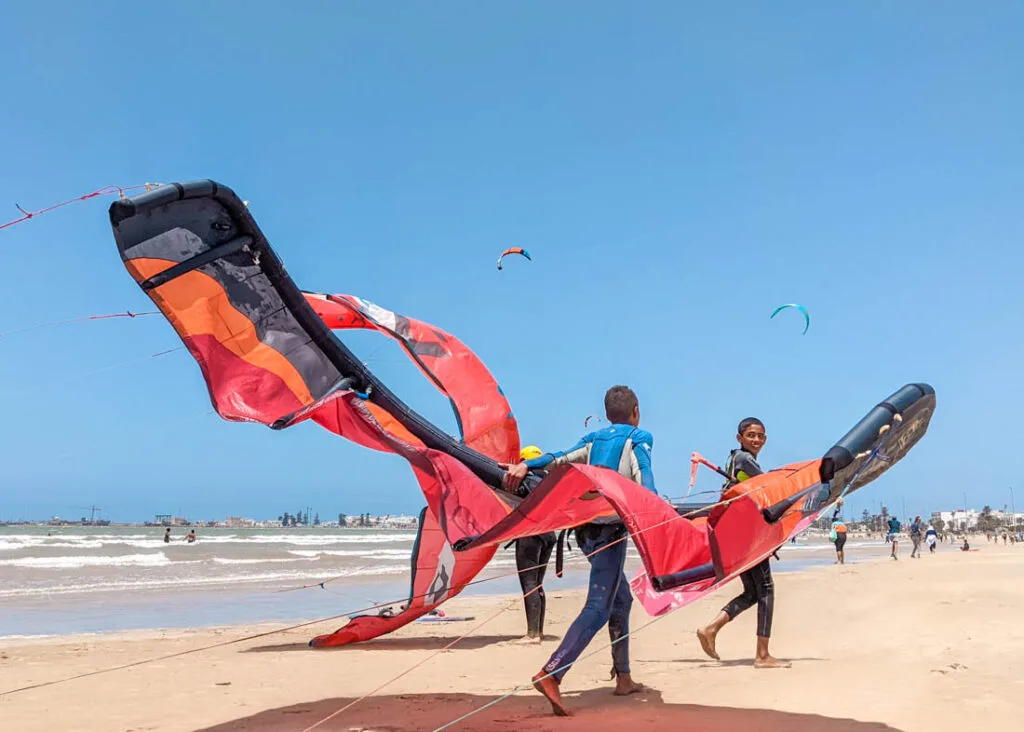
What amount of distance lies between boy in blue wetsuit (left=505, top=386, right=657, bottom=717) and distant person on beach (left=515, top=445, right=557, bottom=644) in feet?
7.96

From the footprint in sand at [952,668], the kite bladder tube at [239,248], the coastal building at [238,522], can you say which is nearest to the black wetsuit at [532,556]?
the kite bladder tube at [239,248]

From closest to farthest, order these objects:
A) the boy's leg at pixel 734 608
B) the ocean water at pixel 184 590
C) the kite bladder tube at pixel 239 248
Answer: the kite bladder tube at pixel 239 248 → the boy's leg at pixel 734 608 → the ocean water at pixel 184 590

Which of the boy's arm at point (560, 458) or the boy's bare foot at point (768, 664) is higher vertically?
the boy's arm at point (560, 458)

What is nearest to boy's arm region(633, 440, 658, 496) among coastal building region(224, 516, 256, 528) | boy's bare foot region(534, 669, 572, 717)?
boy's bare foot region(534, 669, 572, 717)

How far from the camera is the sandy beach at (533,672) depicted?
174 inches

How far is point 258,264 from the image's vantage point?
14.5 ft

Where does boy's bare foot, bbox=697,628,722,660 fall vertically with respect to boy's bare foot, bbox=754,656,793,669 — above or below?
above

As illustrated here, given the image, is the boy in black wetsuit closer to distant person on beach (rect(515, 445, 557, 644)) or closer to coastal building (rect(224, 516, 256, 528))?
distant person on beach (rect(515, 445, 557, 644))

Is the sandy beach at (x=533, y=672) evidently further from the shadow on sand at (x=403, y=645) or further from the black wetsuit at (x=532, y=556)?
the black wetsuit at (x=532, y=556)

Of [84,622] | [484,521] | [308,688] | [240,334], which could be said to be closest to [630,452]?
[484,521]

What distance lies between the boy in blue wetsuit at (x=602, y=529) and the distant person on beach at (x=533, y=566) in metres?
2.43

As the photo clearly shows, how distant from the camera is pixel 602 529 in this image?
444 centimetres

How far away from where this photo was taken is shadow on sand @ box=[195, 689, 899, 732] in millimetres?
4141

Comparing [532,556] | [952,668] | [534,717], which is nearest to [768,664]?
[952,668]
